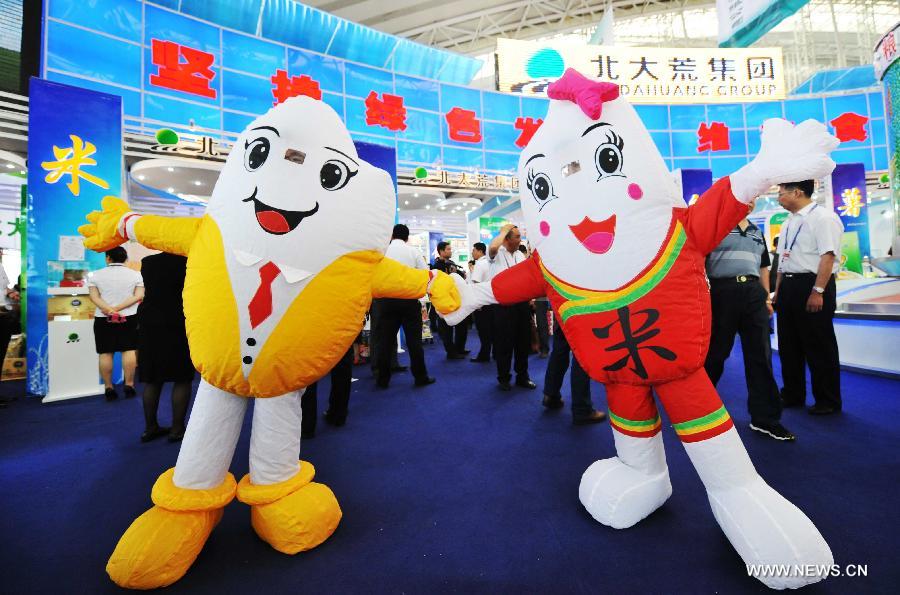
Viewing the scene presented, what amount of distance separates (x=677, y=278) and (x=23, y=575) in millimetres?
2185

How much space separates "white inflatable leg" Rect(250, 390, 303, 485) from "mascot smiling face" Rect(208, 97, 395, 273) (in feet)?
1.58

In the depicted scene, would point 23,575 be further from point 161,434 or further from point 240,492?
point 161,434

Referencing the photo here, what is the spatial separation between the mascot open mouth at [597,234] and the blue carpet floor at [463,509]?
0.95 meters

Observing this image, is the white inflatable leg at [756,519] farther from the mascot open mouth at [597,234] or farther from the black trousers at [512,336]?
the black trousers at [512,336]

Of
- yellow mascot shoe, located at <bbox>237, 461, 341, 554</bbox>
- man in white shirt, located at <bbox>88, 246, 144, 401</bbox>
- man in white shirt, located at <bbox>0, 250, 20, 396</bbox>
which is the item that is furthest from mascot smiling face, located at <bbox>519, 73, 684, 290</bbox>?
man in white shirt, located at <bbox>0, 250, 20, 396</bbox>

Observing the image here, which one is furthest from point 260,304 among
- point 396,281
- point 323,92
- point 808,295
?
point 323,92

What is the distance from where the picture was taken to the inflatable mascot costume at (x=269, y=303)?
1.15m

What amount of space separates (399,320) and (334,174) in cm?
230

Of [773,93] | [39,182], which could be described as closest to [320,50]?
[39,182]

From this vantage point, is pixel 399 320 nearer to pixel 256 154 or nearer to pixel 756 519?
pixel 256 154

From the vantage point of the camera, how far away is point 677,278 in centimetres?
117

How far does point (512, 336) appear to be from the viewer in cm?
334

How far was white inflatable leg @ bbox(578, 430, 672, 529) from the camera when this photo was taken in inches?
52.8

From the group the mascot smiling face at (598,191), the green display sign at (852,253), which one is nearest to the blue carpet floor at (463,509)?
the mascot smiling face at (598,191)
